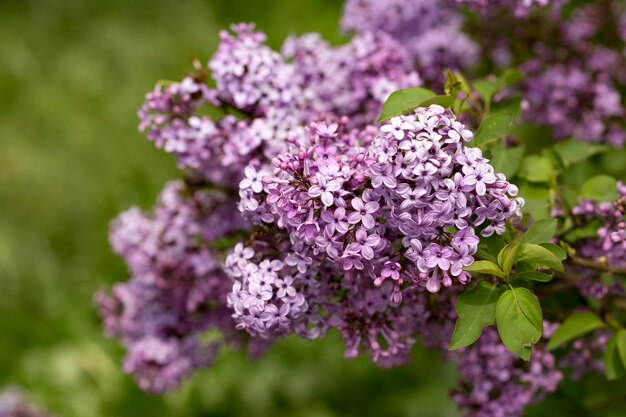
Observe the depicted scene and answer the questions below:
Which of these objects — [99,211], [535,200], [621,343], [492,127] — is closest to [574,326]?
→ [621,343]

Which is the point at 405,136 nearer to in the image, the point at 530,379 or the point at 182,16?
the point at 530,379

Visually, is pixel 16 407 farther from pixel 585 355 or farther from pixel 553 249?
pixel 553 249

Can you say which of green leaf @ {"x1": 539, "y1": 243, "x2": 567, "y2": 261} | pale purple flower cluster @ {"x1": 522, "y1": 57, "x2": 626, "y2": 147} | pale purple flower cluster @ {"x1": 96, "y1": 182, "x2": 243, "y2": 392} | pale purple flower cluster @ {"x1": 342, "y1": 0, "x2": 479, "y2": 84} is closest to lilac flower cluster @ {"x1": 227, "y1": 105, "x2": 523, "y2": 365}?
green leaf @ {"x1": 539, "y1": 243, "x2": 567, "y2": 261}

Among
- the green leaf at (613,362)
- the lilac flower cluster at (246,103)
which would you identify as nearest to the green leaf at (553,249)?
the green leaf at (613,362)

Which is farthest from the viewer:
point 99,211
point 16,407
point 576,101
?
point 99,211

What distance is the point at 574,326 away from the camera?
2.15 m

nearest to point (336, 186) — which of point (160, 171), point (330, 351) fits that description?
point (330, 351)

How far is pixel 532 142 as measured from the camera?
3.38 metres

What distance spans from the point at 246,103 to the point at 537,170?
88cm

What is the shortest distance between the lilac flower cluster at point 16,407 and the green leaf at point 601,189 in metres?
3.09

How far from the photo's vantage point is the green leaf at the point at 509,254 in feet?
5.79

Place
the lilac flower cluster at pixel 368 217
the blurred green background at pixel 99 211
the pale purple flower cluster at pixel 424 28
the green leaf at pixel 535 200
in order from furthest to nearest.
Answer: the blurred green background at pixel 99 211 → the pale purple flower cluster at pixel 424 28 → the green leaf at pixel 535 200 → the lilac flower cluster at pixel 368 217

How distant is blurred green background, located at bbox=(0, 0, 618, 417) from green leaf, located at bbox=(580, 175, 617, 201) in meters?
0.94

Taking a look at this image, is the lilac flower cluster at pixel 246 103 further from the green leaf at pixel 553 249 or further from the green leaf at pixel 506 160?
the green leaf at pixel 553 249
